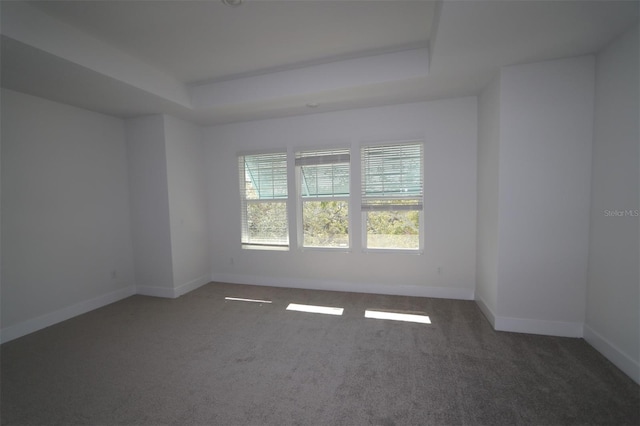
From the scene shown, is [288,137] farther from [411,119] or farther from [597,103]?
[597,103]

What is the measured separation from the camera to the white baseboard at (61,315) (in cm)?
287

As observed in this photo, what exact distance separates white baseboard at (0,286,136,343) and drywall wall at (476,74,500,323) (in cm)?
479

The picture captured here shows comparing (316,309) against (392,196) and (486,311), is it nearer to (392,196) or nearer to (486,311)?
(392,196)

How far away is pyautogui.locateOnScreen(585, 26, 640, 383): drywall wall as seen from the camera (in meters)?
2.08

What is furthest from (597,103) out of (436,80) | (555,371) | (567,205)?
(555,371)

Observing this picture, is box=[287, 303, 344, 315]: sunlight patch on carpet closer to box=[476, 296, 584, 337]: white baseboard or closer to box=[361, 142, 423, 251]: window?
box=[361, 142, 423, 251]: window

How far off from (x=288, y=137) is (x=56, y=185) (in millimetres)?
2900

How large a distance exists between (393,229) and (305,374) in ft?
7.45

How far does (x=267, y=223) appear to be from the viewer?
14.7ft

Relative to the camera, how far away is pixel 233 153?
4.48 m

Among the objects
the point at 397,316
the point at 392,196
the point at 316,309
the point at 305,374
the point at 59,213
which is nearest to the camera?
the point at 305,374

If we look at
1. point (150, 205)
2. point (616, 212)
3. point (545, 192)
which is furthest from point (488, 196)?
point (150, 205)

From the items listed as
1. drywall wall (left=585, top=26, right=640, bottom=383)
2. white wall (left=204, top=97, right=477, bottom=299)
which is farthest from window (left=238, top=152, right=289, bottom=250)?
drywall wall (left=585, top=26, right=640, bottom=383)

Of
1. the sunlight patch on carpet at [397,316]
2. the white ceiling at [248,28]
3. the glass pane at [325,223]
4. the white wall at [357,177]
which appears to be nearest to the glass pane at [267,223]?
the white wall at [357,177]
